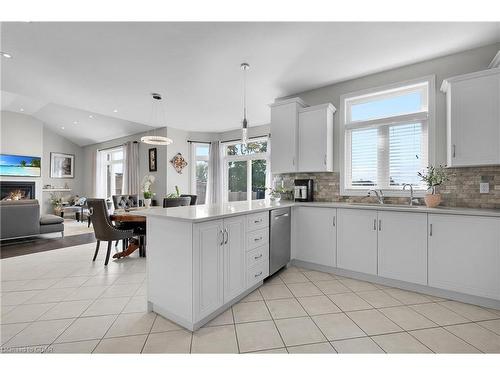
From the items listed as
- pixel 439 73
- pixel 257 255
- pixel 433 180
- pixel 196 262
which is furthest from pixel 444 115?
pixel 196 262

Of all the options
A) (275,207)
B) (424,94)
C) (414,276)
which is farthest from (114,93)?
(414,276)

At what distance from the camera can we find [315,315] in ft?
6.51

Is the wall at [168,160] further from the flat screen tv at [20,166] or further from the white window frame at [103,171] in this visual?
the flat screen tv at [20,166]

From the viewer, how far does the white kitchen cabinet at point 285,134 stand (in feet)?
11.4

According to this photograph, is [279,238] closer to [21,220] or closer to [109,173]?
[21,220]

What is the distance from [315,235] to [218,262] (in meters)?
1.59

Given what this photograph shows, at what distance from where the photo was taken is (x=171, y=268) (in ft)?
5.96

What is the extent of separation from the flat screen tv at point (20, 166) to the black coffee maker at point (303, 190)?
334 inches

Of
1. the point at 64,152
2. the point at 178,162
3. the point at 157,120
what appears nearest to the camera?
the point at 157,120

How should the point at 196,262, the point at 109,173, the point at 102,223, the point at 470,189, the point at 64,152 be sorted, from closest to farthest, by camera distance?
the point at 196,262, the point at 470,189, the point at 102,223, the point at 109,173, the point at 64,152

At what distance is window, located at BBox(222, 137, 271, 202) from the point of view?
587 cm

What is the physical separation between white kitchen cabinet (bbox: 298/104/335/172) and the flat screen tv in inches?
336

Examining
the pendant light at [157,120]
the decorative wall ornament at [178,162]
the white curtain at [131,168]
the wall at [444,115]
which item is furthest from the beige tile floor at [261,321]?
the white curtain at [131,168]

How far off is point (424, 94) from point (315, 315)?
9.67ft
